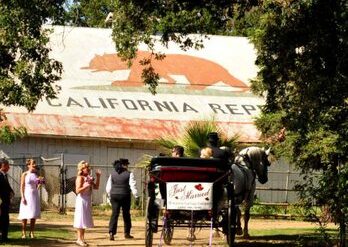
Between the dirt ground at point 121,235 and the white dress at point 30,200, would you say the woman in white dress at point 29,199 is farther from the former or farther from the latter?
the dirt ground at point 121,235

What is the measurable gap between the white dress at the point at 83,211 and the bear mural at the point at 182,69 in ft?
67.4

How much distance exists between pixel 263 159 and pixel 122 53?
4840 mm

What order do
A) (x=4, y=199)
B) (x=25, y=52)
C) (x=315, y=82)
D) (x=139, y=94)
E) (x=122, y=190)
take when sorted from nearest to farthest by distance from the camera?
(x=315, y=82) → (x=4, y=199) → (x=25, y=52) → (x=122, y=190) → (x=139, y=94)

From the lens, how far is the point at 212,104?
37219 millimetres

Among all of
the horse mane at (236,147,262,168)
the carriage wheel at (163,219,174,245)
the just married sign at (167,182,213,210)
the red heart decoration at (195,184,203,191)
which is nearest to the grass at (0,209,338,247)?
the carriage wheel at (163,219,174,245)

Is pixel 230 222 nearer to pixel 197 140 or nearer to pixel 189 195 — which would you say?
pixel 189 195

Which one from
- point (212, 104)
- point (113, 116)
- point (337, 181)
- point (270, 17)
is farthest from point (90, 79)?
point (337, 181)

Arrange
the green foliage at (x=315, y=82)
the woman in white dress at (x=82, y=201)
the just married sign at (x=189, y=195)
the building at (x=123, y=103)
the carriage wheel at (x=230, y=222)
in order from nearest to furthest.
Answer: the green foliage at (x=315, y=82)
the just married sign at (x=189, y=195)
the carriage wheel at (x=230, y=222)
the woman in white dress at (x=82, y=201)
the building at (x=123, y=103)

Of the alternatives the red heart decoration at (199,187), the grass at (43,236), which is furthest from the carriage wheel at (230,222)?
the grass at (43,236)

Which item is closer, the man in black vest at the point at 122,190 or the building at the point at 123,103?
the man in black vest at the point at 122,190

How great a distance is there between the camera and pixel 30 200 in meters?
18.8

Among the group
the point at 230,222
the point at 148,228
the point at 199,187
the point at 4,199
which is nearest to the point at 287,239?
the point at 230,222

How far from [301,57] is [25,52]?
6.00 meters

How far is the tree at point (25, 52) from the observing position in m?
17.2
